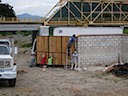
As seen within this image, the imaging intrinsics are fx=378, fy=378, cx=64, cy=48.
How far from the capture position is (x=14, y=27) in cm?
6309

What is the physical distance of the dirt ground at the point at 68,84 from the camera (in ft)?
49.1

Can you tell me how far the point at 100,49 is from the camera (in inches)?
985

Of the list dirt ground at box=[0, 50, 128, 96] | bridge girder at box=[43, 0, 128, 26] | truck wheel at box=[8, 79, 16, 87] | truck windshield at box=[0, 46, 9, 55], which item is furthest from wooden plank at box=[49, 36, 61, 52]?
bridge girder at box=[43, 0, 128, 26]

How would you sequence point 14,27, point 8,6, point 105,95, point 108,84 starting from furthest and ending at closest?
point 8,6
point 14,27
point 108,84
point 105,95

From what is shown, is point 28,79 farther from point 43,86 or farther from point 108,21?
point 108,21

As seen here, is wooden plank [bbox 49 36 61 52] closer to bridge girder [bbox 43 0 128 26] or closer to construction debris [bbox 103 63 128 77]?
construction debris [bbox 103 63 128 77]

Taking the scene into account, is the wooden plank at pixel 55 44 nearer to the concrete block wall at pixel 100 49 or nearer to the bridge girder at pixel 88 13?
the concrete block wall at pixel 100 49

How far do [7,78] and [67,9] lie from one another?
56686mm

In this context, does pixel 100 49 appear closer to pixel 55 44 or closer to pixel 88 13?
pixel 55 44

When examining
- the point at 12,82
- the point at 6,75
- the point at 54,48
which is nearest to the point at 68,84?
the point at 12,82

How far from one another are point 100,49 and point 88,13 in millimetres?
49880

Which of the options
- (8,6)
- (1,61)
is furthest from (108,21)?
(1,61)

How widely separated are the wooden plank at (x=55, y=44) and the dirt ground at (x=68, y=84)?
377 cm

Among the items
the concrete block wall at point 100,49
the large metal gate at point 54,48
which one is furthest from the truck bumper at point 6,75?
the large metal gate at point 54,48
